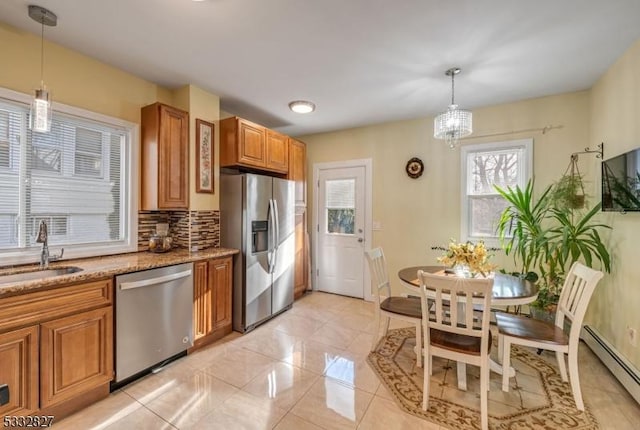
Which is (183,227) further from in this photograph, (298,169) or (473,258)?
(473,258)

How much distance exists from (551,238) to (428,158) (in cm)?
164

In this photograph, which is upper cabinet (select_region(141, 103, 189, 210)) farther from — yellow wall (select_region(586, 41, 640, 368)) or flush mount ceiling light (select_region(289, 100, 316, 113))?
yellow wall (select_region(586, 41, 640, 368))

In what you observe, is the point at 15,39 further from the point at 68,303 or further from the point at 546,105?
the point at 546,105

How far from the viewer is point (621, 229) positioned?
2316 mm

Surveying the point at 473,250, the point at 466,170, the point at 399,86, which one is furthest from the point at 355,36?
the point at 466,170

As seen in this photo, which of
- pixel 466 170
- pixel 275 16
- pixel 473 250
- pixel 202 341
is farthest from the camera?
pixel 466 170

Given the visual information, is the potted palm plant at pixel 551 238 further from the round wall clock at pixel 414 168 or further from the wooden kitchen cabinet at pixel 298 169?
the wooden kitchen cabinet at pixel 298 169

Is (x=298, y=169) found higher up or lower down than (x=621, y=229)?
higher up

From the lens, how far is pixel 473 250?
7.27 ft

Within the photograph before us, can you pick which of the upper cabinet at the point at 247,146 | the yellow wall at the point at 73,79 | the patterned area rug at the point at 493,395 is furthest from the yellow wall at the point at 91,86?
the patterned area rug at the point at 493,395

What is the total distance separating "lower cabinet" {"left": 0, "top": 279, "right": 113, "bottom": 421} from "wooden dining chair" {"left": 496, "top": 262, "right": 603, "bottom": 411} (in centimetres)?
284

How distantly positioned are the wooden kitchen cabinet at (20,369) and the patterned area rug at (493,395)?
89.0 inches

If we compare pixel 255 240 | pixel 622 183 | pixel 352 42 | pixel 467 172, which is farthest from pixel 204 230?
pixel 622 183

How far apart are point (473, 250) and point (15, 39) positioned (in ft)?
12.2
